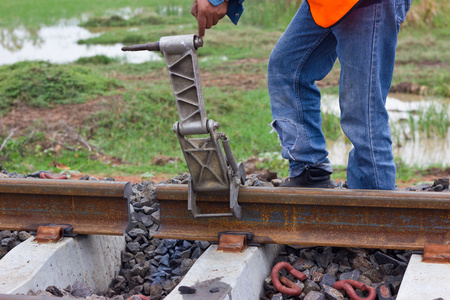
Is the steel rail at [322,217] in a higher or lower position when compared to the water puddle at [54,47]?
higher

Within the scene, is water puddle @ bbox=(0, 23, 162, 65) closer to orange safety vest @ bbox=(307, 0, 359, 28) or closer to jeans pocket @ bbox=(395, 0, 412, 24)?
orange safety vest @ bbox=(307, 0, 359, 28)

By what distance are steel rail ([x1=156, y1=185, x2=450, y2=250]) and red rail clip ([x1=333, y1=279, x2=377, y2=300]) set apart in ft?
0.81

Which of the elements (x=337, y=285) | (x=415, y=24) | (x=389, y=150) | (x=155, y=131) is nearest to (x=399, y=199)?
(x=389, y=150)

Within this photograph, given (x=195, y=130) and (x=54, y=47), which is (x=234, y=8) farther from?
(x=54, y=47)

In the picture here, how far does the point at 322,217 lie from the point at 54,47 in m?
14.6

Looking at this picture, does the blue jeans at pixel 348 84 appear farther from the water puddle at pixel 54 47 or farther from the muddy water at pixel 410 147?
the water puddle at pixel 54 47

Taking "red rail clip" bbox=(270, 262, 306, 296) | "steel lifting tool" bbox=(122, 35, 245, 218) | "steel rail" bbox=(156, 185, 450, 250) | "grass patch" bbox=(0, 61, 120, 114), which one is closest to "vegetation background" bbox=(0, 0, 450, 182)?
"grass patch" bbox=(0, 61, 120, 114)

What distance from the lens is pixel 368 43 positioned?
2.84 meters

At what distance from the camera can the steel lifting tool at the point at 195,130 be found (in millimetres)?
2764

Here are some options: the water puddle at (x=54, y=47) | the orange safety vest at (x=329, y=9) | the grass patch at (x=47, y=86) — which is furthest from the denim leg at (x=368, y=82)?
the water puddle at (x=54, y=47)

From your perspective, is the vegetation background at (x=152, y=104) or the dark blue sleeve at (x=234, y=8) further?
the vegetation background at (x=152, y=104)

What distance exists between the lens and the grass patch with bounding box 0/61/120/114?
28.3ft

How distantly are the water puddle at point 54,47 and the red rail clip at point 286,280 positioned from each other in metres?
10.3

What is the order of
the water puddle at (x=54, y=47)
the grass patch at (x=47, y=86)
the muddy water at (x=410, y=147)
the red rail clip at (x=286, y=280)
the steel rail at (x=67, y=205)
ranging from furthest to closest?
the water puddle at (x=54, y=47)
the grass patch at (x=47, y=86)
the muddy water at (x=410, y=147)
the steel rail at (x=67, y=205)
the red rail clip at (x=286, y=280)
